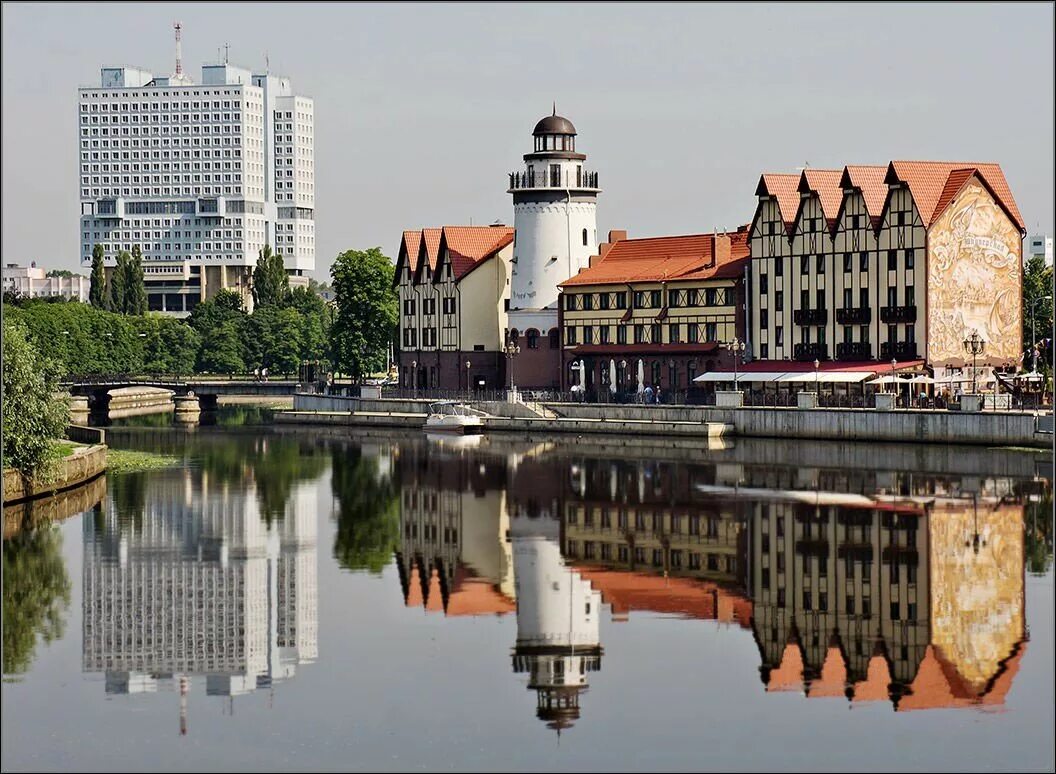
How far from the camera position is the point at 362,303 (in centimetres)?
14212

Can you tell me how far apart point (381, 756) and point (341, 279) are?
109 m

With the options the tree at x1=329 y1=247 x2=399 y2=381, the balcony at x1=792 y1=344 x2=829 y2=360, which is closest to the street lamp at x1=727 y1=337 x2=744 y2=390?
the balcony at x1=792 y1=344 x2=829 y2=360

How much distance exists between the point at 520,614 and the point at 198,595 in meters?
8.72

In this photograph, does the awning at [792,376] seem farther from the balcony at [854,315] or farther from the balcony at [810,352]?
the balcony at [854,315]

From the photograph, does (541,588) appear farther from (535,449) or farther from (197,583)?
(535,449)

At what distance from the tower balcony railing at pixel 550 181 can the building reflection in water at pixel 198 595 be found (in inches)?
1835

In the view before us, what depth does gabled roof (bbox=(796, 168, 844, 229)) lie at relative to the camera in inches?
4048

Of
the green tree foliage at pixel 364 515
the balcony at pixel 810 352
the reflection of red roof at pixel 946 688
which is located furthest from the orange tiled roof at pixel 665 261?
the reflection of red roof at pixel 946 688

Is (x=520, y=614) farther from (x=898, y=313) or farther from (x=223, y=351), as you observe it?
(x=223, y=351)

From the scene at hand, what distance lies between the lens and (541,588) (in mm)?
53250

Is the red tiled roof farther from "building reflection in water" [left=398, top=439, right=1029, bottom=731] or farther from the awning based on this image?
"building reflection in water" [left=398, top=439, right=1029, bottom=731]

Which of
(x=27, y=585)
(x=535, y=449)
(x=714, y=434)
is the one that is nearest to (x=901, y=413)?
(x=714, y=434)

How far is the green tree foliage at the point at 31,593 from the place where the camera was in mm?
44188

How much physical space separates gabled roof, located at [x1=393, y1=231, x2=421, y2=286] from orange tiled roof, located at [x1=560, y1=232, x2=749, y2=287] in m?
16.8
